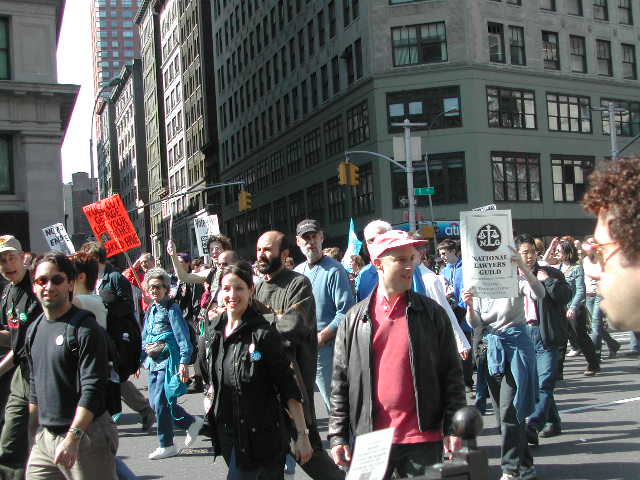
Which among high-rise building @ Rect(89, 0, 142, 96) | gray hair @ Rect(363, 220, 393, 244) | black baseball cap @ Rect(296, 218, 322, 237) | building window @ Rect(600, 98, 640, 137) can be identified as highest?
high-rise building @ Rect(89, 0, 142, 96)

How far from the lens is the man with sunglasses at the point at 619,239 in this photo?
212 cm

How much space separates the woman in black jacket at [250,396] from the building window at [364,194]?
121 ft

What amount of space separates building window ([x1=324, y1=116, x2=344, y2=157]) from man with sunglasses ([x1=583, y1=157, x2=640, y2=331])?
42954mm

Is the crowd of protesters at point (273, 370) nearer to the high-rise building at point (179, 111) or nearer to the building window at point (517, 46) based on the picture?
the building window at point (517, 46)

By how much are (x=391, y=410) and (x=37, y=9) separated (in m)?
30.3

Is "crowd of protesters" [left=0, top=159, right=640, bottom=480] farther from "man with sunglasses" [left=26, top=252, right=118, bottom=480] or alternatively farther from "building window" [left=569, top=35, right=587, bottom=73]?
"building window" [left=569, top=35, right=587, bottom=73]

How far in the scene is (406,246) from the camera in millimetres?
4324

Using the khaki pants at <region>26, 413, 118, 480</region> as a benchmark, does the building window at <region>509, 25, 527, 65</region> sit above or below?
above

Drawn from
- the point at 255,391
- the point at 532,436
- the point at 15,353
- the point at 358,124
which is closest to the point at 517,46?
the point at 358,124

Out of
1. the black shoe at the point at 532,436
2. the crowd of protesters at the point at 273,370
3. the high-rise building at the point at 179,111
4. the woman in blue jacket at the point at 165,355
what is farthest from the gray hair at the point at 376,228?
the high-rise building at the point at 179,111

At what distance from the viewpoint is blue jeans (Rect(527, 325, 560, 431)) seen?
329 inches

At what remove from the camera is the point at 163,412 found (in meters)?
8.62

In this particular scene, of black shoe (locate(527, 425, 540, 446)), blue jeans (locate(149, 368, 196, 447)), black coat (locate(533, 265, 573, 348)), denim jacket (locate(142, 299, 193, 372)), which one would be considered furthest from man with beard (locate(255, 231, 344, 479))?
black coat (locate(533, 265, 573, 348))

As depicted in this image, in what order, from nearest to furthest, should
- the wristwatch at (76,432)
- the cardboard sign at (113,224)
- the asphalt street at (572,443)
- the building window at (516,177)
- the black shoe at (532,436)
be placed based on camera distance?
the wristwatch at (76,432)
the asphalt street at (572,443)
the black shoe at (532,436)
the cardboard sign at (113,224)
the building window at (516,177)
